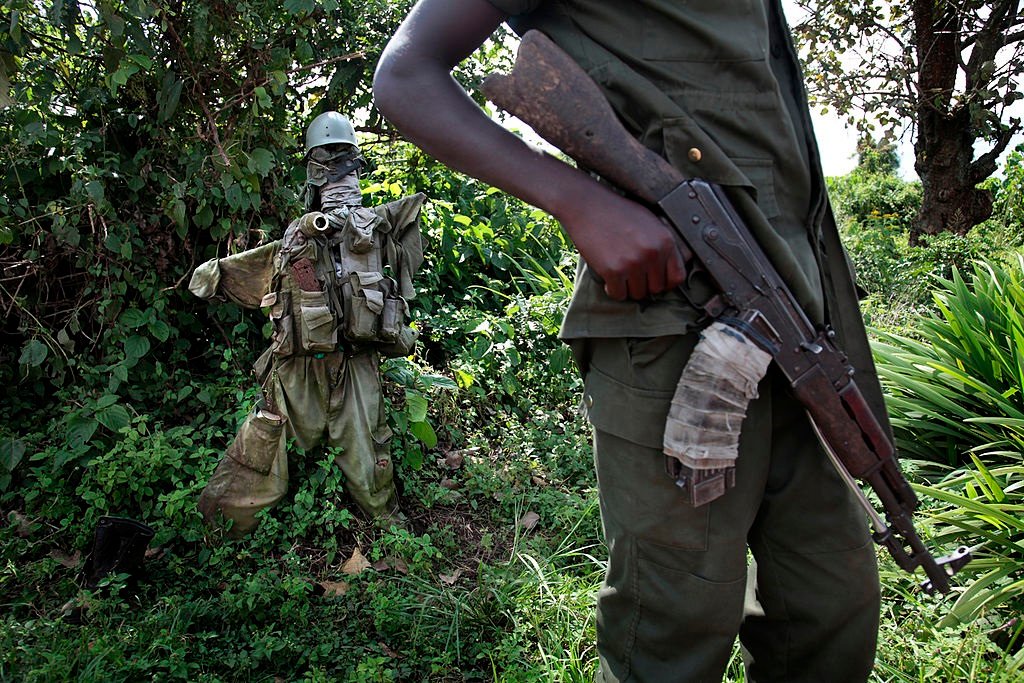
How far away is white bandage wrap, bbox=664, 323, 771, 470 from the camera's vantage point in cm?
134

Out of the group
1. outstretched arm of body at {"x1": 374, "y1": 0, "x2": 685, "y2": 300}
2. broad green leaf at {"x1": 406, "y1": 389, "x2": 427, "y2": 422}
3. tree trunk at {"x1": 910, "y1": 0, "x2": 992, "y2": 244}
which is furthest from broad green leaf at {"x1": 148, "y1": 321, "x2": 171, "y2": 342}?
tree trunk at {"x1": 910, "y1": 0, "x2": 992, "y2": 244}

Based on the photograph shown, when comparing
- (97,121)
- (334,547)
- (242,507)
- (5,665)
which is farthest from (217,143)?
(5,665)

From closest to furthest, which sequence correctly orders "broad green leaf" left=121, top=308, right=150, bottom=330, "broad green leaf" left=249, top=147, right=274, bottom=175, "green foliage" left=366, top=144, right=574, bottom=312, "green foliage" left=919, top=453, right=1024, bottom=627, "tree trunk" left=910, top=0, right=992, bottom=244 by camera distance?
"green foliage" left=919, top=453, right=1024, bottom=627
"broad green leaf" left=249, top=147, right=274, bottom=175
"broad green leaf" left=121, top=308, right=150, bottom=330
"green foliage" left=366, top=144, right=574, bottom=312
"tree trunk" left=910, top=0, right=992, bottom=244

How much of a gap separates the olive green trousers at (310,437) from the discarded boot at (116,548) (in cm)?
34

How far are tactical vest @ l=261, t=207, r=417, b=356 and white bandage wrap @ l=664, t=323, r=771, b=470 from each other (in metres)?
2.44

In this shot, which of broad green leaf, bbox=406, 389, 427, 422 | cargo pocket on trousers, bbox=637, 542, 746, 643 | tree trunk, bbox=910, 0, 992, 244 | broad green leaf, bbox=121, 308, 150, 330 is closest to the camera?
cargo pocket on trousers, bbox=637, 542, 746, 643

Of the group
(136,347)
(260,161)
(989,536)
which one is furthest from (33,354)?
(989,536)

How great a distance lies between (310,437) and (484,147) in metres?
2.69

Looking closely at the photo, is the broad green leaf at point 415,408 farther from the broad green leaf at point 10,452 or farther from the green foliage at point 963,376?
the green foliage at point 963,376

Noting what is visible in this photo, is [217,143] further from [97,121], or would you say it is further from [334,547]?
[334,547]

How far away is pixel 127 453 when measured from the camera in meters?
3.72

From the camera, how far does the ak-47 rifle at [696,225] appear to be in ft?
4.51

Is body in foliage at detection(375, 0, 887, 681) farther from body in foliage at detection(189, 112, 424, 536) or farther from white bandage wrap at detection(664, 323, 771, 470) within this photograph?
body in foliage at detection(189, 112, 424, 536)

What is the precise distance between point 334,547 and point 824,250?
263 cm
